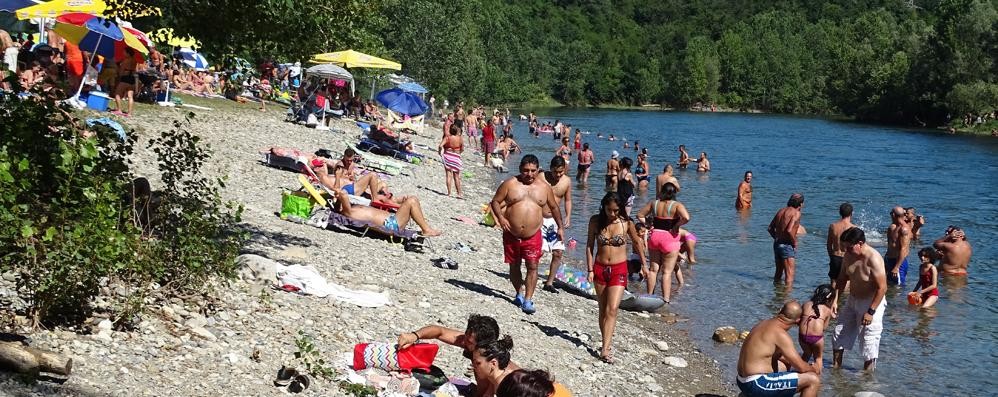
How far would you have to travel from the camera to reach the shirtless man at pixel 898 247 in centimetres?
1368

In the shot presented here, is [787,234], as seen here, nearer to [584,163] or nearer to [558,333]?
[558,333]

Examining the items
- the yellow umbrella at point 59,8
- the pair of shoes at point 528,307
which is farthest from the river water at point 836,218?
the yellow umbrella at point 59,8

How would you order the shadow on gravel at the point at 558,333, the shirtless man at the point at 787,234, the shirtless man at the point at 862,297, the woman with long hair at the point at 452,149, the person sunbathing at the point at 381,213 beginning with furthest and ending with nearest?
the woman with long hair at the point at 452,149 < the shirtless man at the point at 787,234 < the person sunbathing at the point at 381,213 < the shadow on gravel at the point at 558,333 < the shirtless man at the point at 862,297

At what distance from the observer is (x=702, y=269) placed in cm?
1571

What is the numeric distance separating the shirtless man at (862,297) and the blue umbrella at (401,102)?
71.2ft

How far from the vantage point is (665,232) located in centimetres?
1218

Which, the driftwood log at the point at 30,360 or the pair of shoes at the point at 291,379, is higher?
the driftwood log at the point at 30,360

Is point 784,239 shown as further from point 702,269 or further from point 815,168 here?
point 815,168

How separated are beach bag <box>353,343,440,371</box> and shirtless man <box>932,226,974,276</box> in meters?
11.4

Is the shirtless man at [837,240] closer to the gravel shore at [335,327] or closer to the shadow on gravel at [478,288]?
the gravel shore at [335,327]

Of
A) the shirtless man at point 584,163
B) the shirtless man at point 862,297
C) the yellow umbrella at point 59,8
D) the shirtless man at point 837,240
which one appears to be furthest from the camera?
the shirtless man at point 584,163

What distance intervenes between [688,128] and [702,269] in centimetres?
5979

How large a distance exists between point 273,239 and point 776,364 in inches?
223

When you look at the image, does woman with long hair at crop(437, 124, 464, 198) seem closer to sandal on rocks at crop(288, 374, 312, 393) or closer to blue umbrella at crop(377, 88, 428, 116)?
blue umbrella at crop(377, 88, 428, 116)
